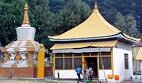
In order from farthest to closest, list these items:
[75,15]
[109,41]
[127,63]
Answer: [75,15] → [127,63] → [109,41]

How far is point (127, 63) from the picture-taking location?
42.3m

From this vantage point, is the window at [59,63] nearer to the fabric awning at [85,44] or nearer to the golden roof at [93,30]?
the fabric awning at [85,44]

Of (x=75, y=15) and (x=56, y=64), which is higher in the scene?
(x=75, y=15)

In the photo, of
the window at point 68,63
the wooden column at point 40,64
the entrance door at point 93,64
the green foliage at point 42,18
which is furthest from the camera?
the green foliage at point 42,18

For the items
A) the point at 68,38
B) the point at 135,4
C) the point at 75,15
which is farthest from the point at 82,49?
the point at 135,4

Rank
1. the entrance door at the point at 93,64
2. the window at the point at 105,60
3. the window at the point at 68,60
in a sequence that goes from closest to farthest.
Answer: the window at the point at 105,60 < the window at the point at 68,60 < the entrance door at the point at 93,64

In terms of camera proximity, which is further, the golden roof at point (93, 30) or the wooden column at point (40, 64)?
the wooden column at point (40, 64)

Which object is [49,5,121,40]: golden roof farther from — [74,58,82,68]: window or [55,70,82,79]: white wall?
[55,70,82,79]: white wall

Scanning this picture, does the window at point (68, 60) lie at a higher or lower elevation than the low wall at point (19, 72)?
higher

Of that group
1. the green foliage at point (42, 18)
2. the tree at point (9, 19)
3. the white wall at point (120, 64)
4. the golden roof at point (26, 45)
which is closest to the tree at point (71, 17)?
the green foliage at point (42, 18)

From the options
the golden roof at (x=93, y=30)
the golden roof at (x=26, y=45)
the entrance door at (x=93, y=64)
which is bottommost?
the entrance door at (x=93, y=64)

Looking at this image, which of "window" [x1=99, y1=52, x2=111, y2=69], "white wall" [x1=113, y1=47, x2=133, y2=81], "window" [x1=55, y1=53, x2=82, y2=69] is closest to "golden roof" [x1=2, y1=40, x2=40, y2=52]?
"window" [x1=55, y1=53, x2=82, y2=69]

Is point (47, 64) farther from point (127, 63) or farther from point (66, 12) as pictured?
point (66, 12)

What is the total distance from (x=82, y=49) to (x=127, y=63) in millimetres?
6671
